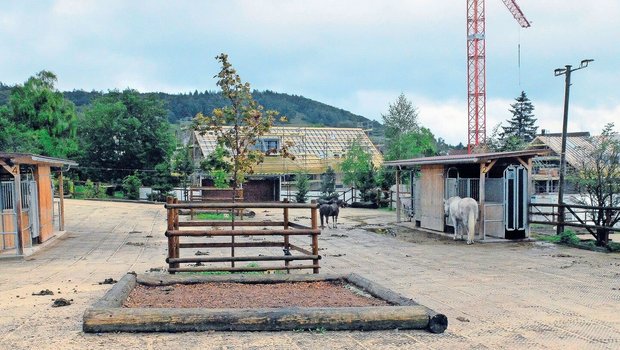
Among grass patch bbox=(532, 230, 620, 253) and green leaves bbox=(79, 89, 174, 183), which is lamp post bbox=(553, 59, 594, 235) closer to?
grass patch bbox=(532, 230, 620, 253)

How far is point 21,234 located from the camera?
12758 mm

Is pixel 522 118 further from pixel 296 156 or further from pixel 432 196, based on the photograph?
pixel 432 196

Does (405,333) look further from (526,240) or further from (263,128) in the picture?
(526,240)

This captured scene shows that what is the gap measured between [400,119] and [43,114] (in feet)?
107

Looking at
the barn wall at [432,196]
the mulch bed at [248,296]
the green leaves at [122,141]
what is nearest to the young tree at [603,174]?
the barn wall at [432,196]

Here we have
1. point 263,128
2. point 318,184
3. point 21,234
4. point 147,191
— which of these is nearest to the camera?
point 263,128

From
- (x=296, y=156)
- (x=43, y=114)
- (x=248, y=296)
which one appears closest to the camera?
(x=248, y=296)

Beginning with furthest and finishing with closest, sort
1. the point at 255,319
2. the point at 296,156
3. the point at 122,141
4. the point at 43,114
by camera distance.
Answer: the point at 296,156 → the point at 122,141 → the point at 43,114 → the point at 255,319

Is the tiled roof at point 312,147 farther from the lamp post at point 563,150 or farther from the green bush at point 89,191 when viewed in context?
the lamp post at point 563,150

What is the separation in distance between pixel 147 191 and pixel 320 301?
35703 millimetres

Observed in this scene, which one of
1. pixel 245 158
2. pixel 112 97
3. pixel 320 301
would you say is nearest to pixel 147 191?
pixel 112 97

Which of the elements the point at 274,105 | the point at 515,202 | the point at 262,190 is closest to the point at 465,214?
the point at 515,202

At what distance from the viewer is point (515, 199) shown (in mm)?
16375

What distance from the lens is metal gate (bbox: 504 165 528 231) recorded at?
1634 centimetres
